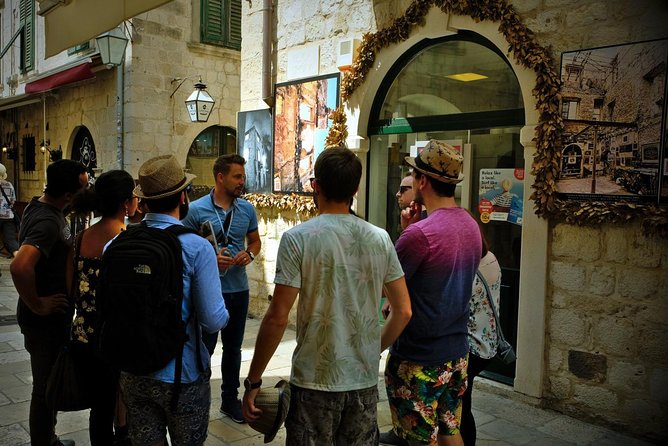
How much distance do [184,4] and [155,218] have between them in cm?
1019

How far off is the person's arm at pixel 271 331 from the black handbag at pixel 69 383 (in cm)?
99

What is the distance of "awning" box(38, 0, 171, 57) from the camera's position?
15.4ft

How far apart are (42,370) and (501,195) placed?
3.60 metres

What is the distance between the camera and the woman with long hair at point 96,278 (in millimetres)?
2789

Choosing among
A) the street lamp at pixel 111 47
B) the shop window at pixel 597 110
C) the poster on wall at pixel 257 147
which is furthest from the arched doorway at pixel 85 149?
the shop window at pixel 597 110

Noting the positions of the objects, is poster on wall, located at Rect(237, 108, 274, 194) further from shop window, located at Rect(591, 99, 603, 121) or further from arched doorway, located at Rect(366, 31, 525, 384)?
shop window, located at Rect(591, 99, 603, 121)

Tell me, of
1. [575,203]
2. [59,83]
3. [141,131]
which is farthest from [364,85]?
[59,83]

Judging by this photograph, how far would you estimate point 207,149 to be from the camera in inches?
482

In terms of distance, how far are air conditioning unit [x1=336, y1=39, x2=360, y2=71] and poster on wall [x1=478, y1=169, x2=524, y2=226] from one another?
1.86 m

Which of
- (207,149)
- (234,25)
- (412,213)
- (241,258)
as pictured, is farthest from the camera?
(207,149)

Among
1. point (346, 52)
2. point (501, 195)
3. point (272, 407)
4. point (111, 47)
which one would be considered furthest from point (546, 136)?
point (111, 47)

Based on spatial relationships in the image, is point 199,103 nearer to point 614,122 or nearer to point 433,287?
point 614,122

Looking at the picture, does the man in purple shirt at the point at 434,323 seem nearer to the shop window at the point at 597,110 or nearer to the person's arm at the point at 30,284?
the person's arm at the point at 30,284

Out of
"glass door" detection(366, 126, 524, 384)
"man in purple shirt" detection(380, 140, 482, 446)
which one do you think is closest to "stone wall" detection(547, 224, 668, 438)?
"glass door" detection(366, 126, 524, 384)
